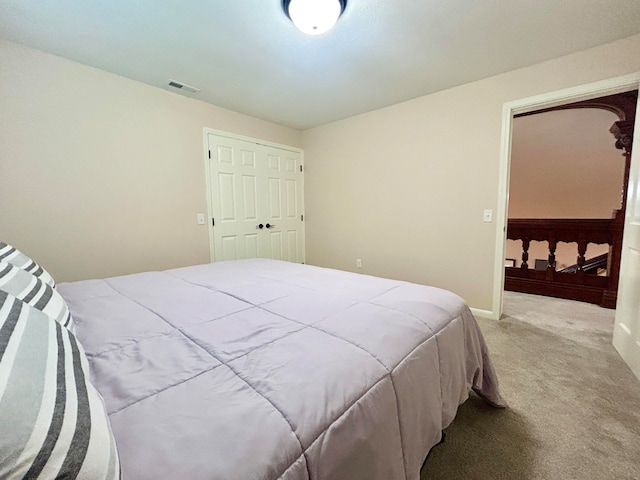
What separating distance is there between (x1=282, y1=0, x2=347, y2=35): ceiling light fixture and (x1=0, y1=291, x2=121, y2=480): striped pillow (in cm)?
185

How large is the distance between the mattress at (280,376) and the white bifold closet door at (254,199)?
1.90 m

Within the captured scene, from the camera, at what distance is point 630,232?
192 cm

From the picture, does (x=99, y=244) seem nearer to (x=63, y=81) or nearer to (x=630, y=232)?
(x=63, y=81)

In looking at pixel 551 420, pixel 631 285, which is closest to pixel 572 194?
pixel 631 285

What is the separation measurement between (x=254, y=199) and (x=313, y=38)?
6.74 feet

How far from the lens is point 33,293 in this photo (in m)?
0.90

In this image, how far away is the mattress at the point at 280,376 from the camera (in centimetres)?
53

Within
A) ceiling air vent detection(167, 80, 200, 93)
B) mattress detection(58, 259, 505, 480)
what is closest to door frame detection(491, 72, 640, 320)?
mattress detection(58, 259, 505, 480)

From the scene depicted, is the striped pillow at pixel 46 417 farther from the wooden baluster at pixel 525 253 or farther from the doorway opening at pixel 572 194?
the wooden baluster at pixel 525 253

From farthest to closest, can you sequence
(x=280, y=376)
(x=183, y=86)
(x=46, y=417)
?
1. (x=183, y=86)
2. (x=280, y=376)
3. (x=46, y=417)

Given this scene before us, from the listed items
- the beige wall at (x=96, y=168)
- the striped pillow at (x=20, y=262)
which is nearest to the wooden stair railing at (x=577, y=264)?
the beige wall at (x=96, y=168)

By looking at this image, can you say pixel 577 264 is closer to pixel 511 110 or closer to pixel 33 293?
pixel 511 110

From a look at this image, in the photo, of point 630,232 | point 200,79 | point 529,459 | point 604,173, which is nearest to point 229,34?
point 200,79

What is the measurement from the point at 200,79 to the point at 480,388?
3157 mm
